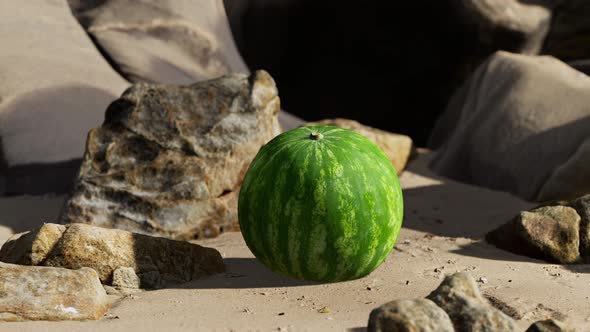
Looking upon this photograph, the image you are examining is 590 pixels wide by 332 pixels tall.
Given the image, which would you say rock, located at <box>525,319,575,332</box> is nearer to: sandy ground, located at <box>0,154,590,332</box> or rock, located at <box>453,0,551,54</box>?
sandy ground, located at <box>0,154,590,332</box>

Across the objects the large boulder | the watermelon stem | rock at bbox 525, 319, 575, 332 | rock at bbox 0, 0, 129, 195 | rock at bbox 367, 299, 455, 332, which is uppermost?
the watermelon stem

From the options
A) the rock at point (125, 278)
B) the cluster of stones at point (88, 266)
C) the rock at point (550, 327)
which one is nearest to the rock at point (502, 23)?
the cluster of stones at point (88, 266)

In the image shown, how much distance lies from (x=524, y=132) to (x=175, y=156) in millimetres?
3112

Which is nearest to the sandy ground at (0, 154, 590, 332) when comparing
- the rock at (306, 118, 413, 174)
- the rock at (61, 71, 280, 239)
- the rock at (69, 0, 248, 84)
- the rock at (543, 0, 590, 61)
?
the rock at (61, 71, 280, 239)

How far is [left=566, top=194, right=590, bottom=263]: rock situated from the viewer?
4.66m

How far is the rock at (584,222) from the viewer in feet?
15.3

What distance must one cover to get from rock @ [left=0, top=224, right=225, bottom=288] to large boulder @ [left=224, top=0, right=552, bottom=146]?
666cm

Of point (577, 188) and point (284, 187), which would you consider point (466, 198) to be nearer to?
point (577, 188)

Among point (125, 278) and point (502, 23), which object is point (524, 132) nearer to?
point (502, 23)

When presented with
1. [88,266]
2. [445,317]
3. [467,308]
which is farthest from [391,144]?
[445,317]

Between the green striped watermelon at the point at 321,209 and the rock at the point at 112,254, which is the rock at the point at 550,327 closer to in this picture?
the green striped watermelon at the point at 321,209

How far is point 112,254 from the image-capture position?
13.8 feet

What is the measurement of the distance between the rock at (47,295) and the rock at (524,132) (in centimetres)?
377

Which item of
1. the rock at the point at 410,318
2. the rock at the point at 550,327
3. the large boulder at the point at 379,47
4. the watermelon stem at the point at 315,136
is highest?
the watermelon stem at the point at 315,136
